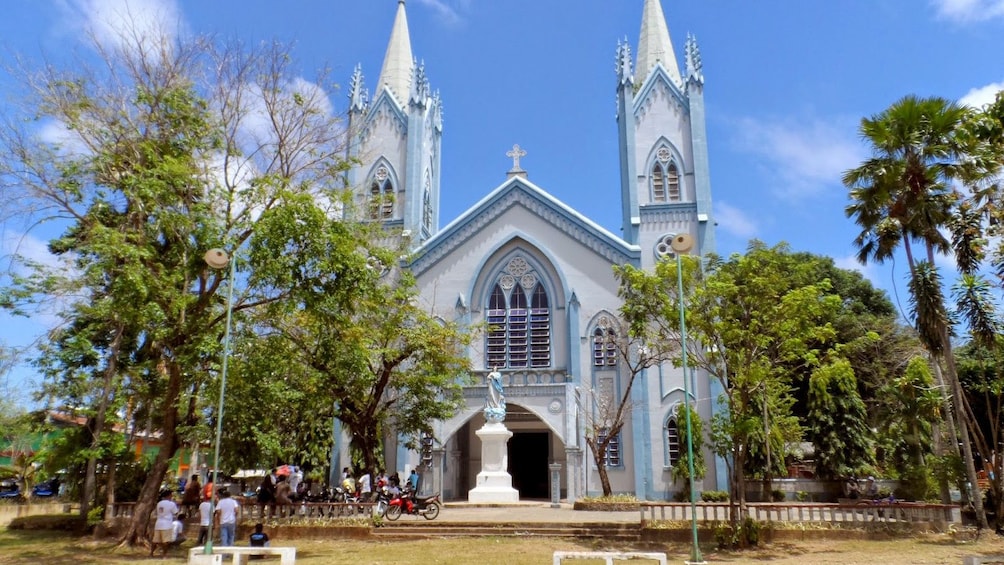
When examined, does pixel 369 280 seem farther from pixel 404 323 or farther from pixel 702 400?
pixel 702 400

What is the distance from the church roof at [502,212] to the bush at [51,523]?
13.2 meters

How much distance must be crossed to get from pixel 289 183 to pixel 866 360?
26189 mm

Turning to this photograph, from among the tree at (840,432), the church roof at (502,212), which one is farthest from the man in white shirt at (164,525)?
the tree at (840,432)

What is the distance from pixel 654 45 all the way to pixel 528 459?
17.3 m

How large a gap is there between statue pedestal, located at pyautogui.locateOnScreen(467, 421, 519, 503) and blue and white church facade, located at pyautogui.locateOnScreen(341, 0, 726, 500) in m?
2.72

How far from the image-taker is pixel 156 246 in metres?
14.0

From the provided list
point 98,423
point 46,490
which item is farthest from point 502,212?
point 46,490

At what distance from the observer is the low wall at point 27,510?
18.9 m

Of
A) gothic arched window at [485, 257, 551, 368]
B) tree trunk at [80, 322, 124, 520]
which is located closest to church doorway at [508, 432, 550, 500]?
gothic arched window at [485, 257, 551, 368]

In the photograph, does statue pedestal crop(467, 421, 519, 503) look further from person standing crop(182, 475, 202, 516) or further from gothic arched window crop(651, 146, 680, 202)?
gothic arched window crop(651, 146, 680, 202)

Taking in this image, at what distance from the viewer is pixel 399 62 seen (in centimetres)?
3173

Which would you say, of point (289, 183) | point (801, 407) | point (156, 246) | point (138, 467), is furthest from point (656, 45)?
point (138, 467)

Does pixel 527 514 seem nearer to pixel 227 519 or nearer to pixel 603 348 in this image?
pixel 227 519

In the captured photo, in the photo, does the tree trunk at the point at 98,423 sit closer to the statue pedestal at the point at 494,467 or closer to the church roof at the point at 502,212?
the statue pedestal at the point at 494,467
